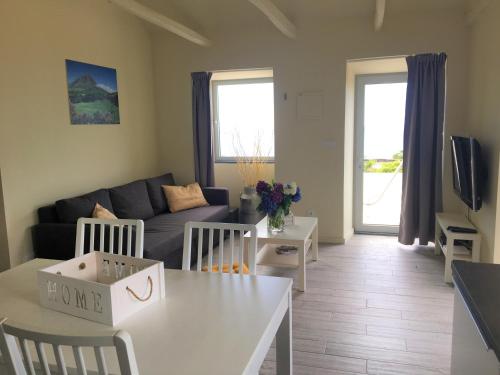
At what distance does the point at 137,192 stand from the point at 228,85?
2.21 metres

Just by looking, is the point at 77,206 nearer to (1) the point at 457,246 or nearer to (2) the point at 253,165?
(2) the point at 253,165

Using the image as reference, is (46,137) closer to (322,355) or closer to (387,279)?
(322,355)

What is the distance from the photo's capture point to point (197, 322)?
5.03 ft

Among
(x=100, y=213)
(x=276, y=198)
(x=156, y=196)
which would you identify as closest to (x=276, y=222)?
(x=276, y=198)

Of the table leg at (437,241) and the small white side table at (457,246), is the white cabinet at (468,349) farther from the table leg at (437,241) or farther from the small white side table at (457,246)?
the table leg at (437,241)

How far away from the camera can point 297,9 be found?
191 inches

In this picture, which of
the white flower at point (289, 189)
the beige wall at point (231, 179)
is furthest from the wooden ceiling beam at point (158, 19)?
the white flower at point (289, 189)

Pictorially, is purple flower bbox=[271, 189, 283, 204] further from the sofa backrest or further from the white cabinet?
the white cabinet

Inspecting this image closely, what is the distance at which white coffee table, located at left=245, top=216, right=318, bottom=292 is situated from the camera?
370 cm

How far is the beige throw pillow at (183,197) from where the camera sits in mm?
5211

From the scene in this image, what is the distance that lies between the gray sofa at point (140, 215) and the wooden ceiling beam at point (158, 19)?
1785 millimetres

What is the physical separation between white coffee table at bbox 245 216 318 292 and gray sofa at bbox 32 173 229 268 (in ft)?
2.54

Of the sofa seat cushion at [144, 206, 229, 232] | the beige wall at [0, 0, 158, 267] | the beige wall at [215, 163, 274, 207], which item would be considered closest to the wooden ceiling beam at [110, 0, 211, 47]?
the beige wall at [0, 0, 158, 267]

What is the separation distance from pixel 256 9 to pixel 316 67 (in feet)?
3.20
